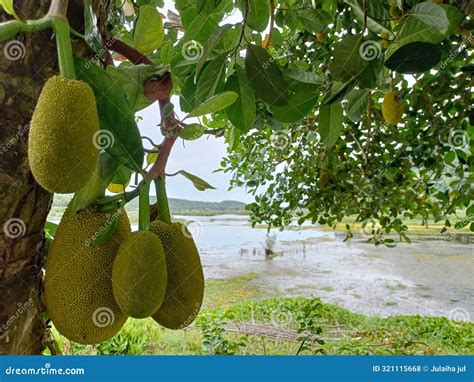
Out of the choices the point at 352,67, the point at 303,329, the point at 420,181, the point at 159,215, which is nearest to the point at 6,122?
the point at 159,215

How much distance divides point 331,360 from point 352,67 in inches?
14.8

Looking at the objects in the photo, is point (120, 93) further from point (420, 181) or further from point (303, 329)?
point (303, 329)

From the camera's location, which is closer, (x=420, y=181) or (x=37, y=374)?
(x=37, y=374)

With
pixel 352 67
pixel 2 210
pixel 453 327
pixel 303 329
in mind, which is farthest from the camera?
pixel 453 327

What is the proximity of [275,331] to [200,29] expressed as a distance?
4.37 feet

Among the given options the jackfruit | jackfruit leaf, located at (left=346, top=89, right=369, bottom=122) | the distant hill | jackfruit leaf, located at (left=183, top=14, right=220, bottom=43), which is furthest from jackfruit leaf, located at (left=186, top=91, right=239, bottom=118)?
the distant hill

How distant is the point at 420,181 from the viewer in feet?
2.88

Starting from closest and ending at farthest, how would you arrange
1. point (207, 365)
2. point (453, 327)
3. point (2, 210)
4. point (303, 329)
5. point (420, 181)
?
1. point (2, 210)
2. point (207, 365)
3. point (420, 181)
4. point (303, 329)
5. point (453, 327)

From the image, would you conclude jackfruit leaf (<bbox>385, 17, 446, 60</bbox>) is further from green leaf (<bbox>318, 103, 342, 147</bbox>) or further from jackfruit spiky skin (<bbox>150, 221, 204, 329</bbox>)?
jackfruit spiky skin (<bbox>150, 221, 204, 329</bbox>)

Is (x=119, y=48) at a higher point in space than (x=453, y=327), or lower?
higher

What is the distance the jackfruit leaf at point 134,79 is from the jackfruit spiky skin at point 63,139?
0.08m

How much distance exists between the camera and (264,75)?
0.40 meters

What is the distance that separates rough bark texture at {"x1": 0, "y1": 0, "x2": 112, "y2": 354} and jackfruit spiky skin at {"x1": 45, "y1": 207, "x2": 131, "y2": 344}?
0.03 meters

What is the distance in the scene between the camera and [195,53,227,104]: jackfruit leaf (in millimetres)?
400
